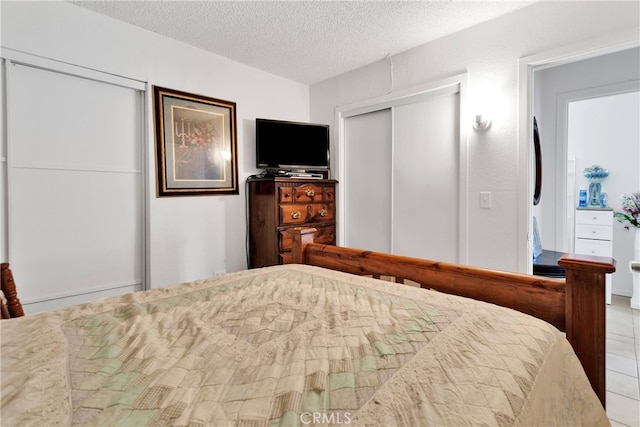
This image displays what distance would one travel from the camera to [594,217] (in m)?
3.74

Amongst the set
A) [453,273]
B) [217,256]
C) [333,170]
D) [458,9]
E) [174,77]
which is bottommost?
[217,256]

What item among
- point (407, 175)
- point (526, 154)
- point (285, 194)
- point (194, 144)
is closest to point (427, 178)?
point (407, 175)

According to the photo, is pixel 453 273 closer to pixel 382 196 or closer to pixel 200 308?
pixel 200 308

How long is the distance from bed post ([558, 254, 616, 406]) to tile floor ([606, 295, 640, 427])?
989 millimetres

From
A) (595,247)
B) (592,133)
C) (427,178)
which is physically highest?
(592,133)

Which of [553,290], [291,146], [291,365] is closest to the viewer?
Result: [291,365]

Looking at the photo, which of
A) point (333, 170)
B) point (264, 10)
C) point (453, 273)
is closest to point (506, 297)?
point (453, 273)

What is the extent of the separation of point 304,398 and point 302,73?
3.44 metres

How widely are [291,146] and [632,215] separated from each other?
11.8ft

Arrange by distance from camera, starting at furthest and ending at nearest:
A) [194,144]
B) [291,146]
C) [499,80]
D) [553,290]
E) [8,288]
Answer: [291,146], [194,144], [499,80], [8,288], [553,290]

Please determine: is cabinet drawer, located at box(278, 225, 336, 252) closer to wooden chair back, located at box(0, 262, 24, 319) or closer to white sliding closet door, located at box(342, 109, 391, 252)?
white sliding closet door, located at box(342, 109, 391, 252)

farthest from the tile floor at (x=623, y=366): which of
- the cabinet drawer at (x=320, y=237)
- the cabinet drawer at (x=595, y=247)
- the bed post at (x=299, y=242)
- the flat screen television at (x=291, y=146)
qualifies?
the flat screen television at (x=291, y=146)

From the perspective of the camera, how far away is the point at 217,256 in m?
3.10

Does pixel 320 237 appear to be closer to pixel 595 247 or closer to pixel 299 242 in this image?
pixel 299 242
